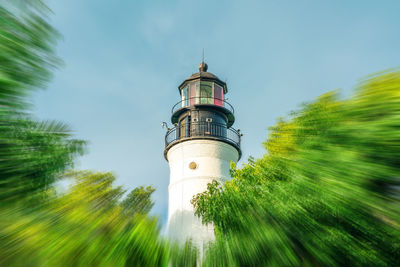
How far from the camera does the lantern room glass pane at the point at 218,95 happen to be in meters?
16.7

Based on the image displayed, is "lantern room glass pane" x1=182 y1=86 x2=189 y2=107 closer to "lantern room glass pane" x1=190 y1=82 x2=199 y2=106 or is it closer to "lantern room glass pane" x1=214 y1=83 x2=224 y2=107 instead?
"lantern room glass pane" x1=190 y1=82 x2=199 y2=106

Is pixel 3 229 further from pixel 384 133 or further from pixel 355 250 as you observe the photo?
pixel 355 250

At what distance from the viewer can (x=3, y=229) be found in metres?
2.54

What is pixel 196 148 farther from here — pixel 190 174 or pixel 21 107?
pixel 21 107

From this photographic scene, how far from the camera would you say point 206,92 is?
16812mm

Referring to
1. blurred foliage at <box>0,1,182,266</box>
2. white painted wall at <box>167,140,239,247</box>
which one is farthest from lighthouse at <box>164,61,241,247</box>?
blurred foliage at <box>0,1,182,266</box>

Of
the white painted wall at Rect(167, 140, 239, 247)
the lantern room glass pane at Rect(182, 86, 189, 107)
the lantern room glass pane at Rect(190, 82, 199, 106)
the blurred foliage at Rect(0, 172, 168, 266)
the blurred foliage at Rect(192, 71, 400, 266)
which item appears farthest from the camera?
the lantern room glass pane at Rect(182, 86, 189, 107)

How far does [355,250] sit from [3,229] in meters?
4.19

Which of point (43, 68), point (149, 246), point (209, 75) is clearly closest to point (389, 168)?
point (149, 246)

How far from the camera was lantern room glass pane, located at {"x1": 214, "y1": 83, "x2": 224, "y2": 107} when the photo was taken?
16.7 metres

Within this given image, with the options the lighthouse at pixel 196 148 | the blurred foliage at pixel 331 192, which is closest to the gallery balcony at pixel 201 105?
the lighthouse at pixel 196 148

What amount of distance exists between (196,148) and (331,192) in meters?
11.0

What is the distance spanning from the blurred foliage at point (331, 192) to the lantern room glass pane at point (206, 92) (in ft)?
Result: 35.4

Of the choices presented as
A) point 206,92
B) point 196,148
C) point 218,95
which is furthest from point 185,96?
point 196,148
